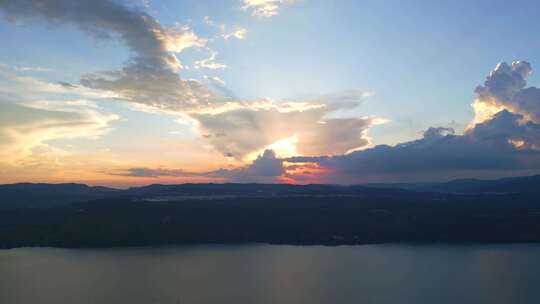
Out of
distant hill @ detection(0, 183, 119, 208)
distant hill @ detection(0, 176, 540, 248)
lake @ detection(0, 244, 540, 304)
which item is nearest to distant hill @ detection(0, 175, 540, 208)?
distant hill @ detection(0, 183, 119, 208)

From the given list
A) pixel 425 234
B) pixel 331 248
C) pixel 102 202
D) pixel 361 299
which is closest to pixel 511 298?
pixel 361 299

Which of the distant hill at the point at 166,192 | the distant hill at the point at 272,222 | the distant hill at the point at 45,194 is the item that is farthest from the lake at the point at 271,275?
the distant hill at the point at 166,192

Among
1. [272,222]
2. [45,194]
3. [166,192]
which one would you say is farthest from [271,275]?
[45,194]

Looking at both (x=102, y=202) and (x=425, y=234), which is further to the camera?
(x=102, y=202)

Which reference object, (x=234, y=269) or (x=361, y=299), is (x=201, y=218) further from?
(x=361, y=299)

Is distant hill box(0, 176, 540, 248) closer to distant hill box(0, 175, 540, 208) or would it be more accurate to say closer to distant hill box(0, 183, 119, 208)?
distant hill box(0, 183, 119, 208)

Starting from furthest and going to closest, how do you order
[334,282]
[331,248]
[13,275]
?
1. [331,248]
2. [13,275]
3. [334,282]

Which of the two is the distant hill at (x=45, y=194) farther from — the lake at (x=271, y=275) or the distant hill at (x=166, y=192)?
the lake at (x=271, y=275)

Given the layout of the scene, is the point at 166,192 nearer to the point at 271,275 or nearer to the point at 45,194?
the point at 45,194

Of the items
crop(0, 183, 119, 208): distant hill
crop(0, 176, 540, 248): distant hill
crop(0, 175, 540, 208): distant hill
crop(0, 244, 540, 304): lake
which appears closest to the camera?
crop(0, 244, 540, 304): lake
